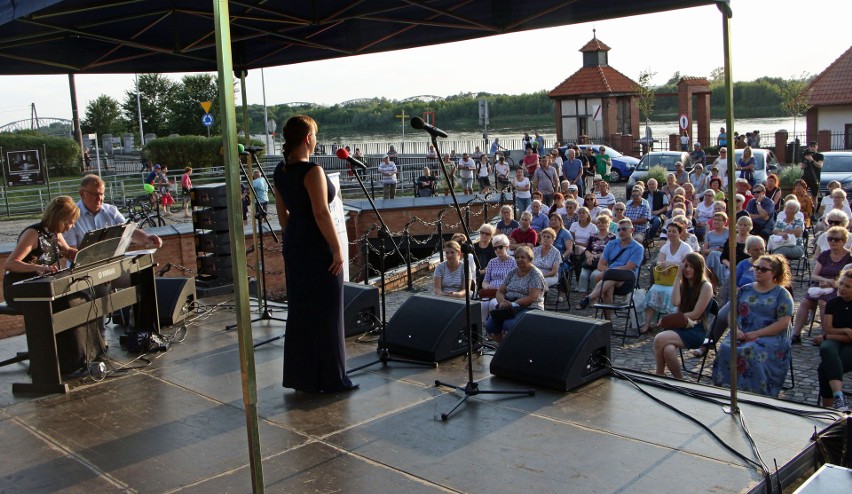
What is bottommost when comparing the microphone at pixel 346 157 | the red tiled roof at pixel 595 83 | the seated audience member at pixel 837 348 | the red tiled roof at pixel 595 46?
the seated audience member at pixel 837 348

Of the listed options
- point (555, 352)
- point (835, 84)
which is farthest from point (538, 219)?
point (835, 84)

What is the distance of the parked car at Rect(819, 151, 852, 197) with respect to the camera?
1708 cm

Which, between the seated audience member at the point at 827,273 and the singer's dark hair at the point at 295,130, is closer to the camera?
the singer's dark hair at the point at 295,130

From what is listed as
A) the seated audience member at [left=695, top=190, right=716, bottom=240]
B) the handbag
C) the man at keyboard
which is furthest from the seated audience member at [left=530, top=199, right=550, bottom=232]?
the man at keyboard

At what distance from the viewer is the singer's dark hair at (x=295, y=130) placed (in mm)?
4551

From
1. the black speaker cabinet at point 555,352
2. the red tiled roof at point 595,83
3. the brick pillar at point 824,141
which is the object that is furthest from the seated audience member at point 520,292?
the red tiled roof at point 595,83

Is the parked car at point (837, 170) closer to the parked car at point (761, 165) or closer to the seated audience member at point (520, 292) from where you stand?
the parked car at point (761, 165)

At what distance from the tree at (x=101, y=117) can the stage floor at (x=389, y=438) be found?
49873mm

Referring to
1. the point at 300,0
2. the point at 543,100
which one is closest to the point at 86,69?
the point at 300,0

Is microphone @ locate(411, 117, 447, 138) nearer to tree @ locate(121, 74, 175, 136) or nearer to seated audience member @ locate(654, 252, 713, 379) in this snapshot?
seated audience member @ locate(654, 252, 713, 379)

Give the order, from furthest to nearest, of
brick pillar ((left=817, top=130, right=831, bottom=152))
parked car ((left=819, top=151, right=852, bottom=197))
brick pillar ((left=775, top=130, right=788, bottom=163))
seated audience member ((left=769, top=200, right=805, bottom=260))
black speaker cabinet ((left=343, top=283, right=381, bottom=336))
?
brick pillar ((left=817, top=130, right=831, bottom=152)) → brick pillar ((left=775, top=130, right=788, bottom=163)) → parked car ((left=819, top=151, right=852, bottom=197)) → seated audience member ((left=769, top=200, right=805, bottom=260)) → black speaker cabinet ((left=343, top=283, right=381, bottom=336))

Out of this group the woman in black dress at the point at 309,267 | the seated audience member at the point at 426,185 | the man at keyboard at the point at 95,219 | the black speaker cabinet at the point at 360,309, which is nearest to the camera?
the woman in black dress at the point at 309,267

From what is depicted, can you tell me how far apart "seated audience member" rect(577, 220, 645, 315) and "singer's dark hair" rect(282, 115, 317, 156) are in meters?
4.97

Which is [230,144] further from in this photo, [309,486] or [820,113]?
[820,113]
